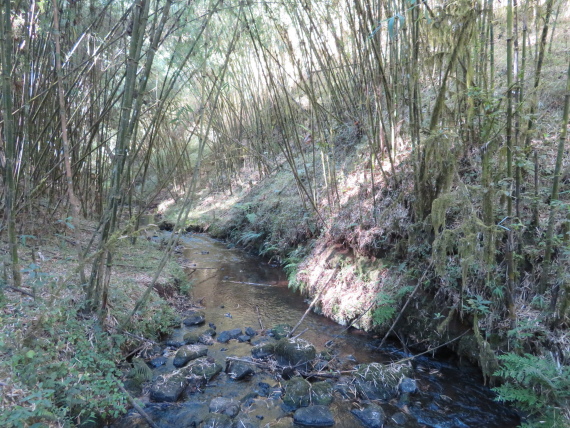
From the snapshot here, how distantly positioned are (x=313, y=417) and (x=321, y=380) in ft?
1.39

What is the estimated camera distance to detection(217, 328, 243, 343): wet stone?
3344mm

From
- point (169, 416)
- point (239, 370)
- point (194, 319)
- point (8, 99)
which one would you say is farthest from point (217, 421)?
point (8, 99)

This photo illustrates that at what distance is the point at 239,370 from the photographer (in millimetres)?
2768

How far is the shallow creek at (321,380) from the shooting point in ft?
7.49

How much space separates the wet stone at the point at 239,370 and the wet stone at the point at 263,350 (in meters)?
0.17

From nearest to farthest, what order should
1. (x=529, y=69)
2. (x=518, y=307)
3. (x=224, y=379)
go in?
(x=518, y=307) → (x=224, y=379) → (x=529, y=69)

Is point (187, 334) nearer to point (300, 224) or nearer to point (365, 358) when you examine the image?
point (365, 358)

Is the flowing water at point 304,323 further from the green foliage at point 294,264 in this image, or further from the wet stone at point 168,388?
the wet stone at point 168,388

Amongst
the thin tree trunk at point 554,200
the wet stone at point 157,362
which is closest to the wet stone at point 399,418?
the thin tree trunk at point 554,200

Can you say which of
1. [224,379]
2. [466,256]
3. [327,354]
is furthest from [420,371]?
[224,379]

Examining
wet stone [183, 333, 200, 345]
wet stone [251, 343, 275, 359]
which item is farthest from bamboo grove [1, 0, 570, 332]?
wet stone [251, 343, 275, 359]

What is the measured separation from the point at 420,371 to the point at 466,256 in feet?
3.53

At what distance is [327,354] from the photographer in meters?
3.02

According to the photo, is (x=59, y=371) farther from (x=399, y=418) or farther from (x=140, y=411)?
(x=399, y=418)
